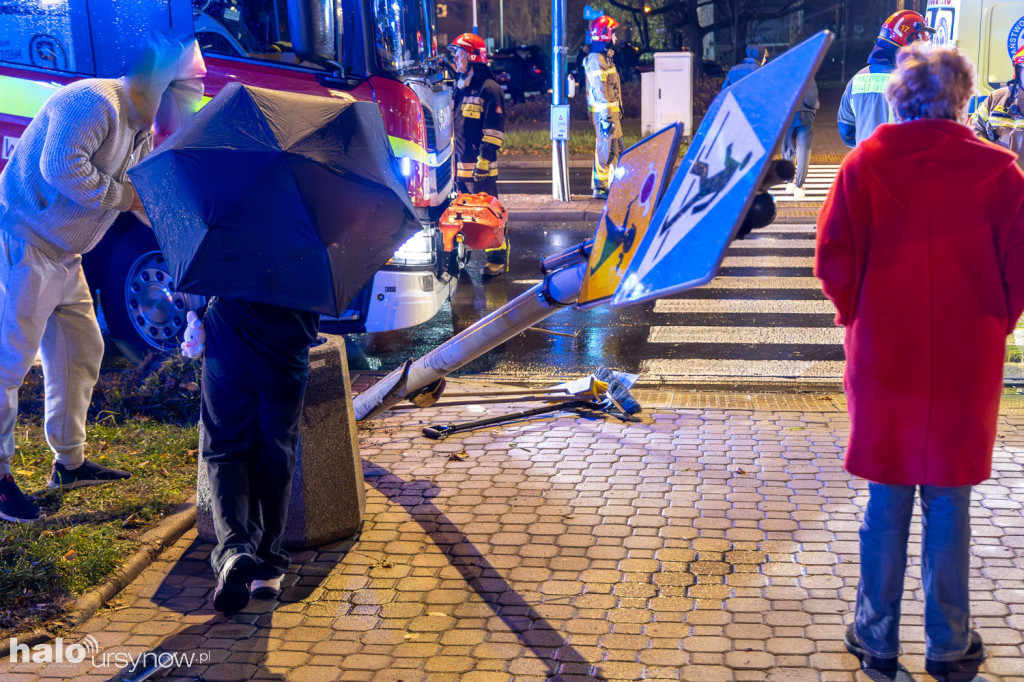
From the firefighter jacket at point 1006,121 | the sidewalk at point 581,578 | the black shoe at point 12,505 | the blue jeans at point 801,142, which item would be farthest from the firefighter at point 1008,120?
the black shoe at point 12,505

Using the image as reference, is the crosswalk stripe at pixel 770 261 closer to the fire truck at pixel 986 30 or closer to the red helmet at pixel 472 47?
the fire truck at pixel 986 30

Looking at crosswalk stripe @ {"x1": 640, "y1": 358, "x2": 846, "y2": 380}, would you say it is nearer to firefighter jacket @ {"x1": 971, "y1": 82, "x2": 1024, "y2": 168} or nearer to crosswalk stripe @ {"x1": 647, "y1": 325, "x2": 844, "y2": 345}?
crosswalk stripe @ {"x1": 647, "y1": 325, "x2": 844, "y2": 345}

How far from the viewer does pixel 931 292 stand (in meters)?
3.15

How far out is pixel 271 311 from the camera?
3756mm

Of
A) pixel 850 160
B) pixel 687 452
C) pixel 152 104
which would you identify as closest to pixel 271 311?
pixel 152 104

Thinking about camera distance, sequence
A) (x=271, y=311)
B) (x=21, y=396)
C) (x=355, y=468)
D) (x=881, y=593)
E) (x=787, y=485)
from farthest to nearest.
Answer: (x=21, y=396) → (x=787, y=485) → (x=355, y=468) → (x=271, y=311) → (x=881, y=593)

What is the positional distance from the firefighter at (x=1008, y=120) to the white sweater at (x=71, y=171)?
695 cm

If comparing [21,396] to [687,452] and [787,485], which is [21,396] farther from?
[787,485]

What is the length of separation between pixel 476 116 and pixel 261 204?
858 centimetres

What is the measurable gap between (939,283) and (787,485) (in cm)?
213

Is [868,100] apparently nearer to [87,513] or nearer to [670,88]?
[87,513]

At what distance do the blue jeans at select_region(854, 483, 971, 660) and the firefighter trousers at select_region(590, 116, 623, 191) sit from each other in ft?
39.7

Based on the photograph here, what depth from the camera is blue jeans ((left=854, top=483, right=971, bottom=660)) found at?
3.31 metres

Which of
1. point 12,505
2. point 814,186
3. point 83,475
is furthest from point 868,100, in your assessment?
point 814,186
